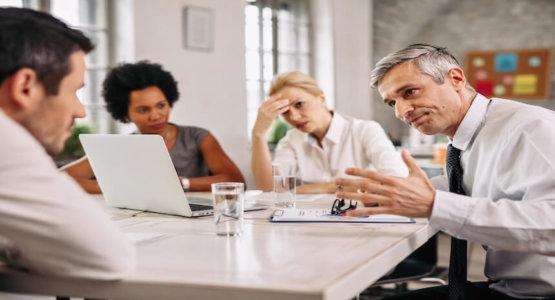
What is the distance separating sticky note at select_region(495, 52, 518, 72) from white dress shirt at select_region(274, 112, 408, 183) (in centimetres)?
591

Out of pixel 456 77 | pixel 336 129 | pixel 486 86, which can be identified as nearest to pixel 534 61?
pixel 486 86

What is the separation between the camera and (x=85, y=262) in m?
0.97

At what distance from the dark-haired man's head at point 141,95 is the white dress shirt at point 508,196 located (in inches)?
64.7

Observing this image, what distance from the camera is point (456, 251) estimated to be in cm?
169

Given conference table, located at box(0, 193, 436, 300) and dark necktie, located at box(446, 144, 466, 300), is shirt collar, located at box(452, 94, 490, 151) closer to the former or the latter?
dark necktie, located at box(446, 144, 466, 300)

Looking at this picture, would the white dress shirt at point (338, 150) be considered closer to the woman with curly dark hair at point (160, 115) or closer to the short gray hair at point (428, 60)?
the woman with curly dark hair at point (160, 115)

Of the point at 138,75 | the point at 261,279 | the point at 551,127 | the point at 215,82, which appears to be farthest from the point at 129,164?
the point at 215,82

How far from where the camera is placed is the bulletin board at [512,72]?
809cm

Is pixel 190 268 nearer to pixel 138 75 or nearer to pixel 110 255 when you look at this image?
pixel 110 255

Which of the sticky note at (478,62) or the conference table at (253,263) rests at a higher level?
the sticky note at (478,62)

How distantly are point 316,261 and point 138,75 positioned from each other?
2149mm

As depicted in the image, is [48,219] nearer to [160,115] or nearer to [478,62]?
[160,115]

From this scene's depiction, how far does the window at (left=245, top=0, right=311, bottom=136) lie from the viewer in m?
5.68

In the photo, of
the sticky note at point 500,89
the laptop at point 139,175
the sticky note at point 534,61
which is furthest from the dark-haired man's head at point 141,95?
the sticky note at point 534,61
